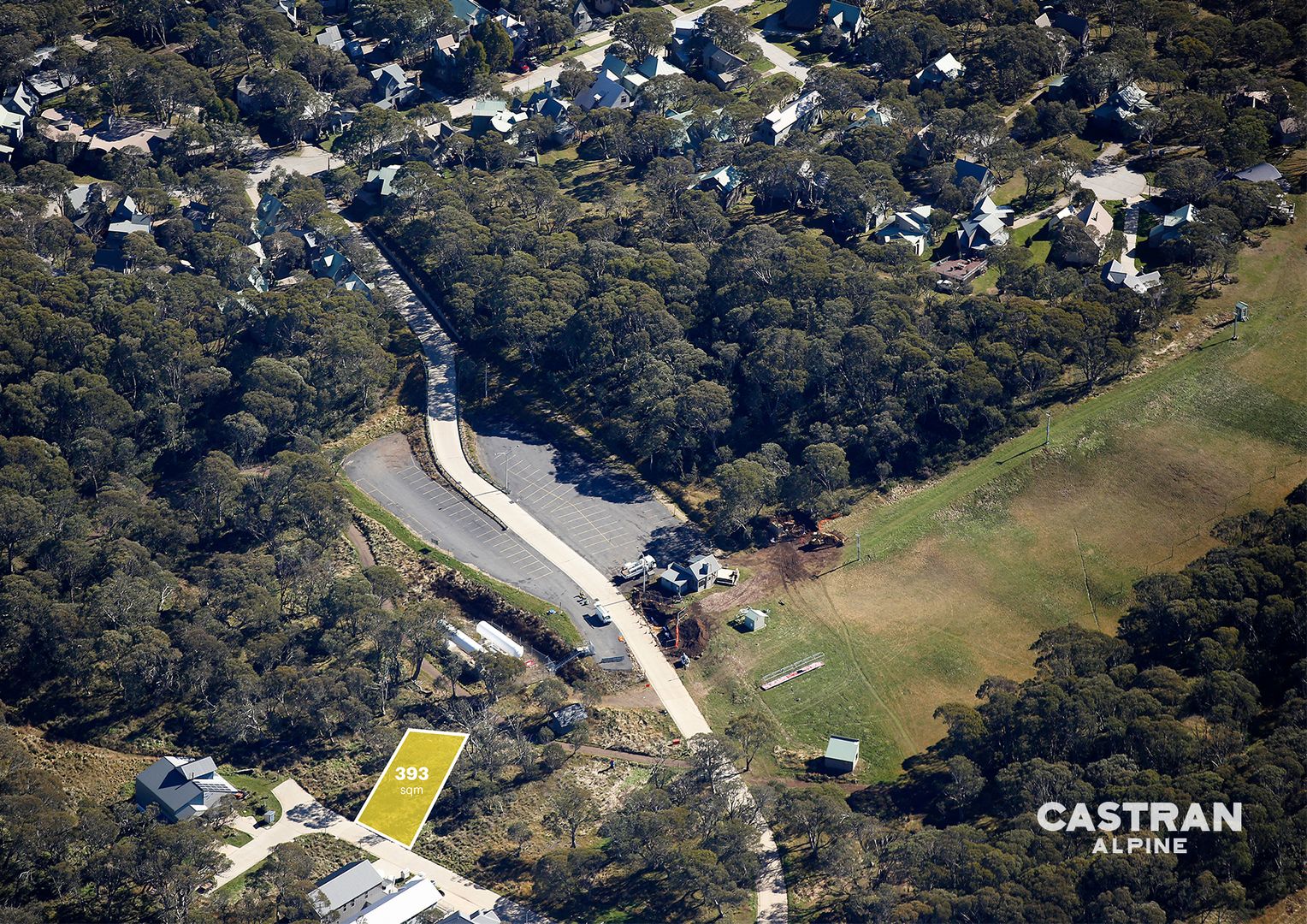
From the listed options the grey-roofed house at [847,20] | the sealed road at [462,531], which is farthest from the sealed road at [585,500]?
the grey-roofed house at [847,20]

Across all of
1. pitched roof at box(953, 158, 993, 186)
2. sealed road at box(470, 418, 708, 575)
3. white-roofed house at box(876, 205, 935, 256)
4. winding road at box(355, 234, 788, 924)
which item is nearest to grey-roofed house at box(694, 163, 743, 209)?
white-roofed house at box(876, 205, 935, 256)

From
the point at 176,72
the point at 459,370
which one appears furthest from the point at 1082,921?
the point at 176,72

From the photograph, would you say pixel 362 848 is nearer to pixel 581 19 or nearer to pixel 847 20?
pixel 847 20

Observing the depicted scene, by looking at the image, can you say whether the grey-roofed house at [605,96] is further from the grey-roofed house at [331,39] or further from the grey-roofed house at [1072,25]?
the grey-roofed house at [1072,25]

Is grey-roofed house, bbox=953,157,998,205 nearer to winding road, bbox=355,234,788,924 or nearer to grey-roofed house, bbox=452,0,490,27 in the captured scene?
winding road, bbox=355,234,788,924

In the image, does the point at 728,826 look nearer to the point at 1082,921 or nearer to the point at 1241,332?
the point at 1082,921
